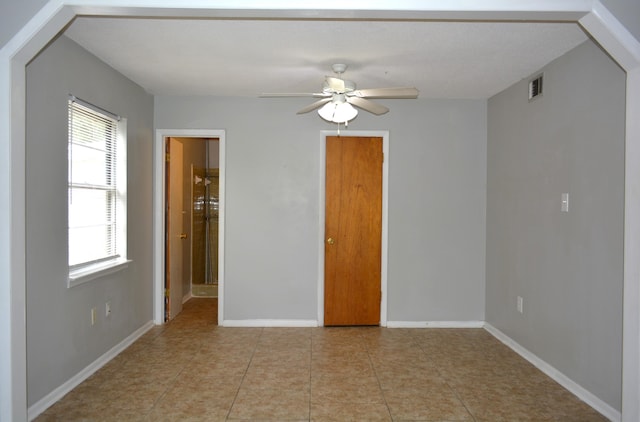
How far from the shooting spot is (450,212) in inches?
189

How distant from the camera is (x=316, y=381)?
10.9ft

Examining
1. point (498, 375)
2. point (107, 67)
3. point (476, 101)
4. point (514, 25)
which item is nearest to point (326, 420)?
point (498, 375)

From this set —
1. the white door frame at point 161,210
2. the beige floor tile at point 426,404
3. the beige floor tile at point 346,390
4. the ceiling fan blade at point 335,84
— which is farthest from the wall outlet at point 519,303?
the white door frame at point 161,210

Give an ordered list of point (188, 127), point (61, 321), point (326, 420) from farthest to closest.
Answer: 1. point (188, 127)
2. point (61, 321)
3. point (326, 420)

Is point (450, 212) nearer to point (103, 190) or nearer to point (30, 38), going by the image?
point (103, 190)

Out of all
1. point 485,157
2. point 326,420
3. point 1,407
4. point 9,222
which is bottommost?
point 326,420

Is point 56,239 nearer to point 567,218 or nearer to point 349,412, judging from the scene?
point 349,412

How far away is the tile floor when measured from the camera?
111 inches

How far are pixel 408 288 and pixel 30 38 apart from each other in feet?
12.9

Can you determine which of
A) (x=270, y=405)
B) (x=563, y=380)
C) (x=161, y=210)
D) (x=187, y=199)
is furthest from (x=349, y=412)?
(x=187, y=199)

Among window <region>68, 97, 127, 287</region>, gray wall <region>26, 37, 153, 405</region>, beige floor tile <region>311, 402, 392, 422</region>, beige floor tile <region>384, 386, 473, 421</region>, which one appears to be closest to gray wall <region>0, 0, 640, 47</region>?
gray wall <region>26, 37, 153, 405</region>

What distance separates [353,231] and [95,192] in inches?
99.1

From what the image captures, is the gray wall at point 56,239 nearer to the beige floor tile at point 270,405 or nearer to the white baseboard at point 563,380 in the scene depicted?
the beige floor tile at point 270,405

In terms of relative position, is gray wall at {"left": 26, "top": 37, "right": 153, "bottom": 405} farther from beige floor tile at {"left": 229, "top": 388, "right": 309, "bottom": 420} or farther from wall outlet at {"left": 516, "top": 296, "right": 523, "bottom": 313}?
wall outlet at {"left": 516, "top": 296, "right": 523, "bottom": 313}
